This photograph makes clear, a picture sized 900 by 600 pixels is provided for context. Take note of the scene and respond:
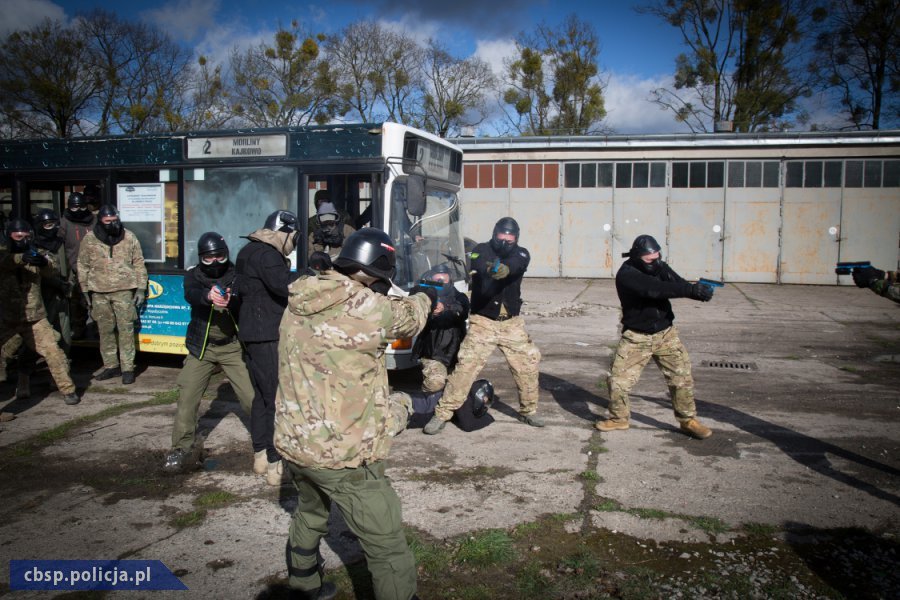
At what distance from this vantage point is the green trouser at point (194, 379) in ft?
17.2

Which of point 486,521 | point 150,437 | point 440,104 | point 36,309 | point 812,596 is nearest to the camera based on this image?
point 812,596

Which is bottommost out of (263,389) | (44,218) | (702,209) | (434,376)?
(434,376)

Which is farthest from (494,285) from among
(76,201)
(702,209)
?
(702,209)

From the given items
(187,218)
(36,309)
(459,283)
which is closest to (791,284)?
(459,283)

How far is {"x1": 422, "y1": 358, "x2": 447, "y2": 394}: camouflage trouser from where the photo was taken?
6535mm

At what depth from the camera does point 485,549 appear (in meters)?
3.89

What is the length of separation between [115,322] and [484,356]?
4.81 m

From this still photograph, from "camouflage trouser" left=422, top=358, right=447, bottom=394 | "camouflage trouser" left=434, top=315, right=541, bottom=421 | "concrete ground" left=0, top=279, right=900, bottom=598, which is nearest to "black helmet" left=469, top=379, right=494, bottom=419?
"camouflage trouser" left=434, top=315, right=541, bottom=421

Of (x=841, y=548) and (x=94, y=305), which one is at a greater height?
(x=94, y=305)

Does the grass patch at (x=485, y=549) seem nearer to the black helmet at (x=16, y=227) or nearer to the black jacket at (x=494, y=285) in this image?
the black jacket at (x=494, y=285)

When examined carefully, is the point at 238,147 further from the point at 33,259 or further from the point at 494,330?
the point at 494,330

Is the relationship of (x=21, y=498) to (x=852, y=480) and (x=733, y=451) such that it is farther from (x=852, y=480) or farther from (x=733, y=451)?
(x=852, y=480)

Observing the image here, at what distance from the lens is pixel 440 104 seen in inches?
1452

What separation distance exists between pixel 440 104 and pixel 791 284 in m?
22.2
